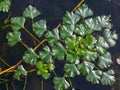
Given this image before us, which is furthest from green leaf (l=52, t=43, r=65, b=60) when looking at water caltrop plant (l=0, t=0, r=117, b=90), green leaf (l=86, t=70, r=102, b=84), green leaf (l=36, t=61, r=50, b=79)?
green leaf (l=86, t=70, r=102, b=84)

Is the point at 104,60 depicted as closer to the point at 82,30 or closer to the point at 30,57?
the point at 82,30

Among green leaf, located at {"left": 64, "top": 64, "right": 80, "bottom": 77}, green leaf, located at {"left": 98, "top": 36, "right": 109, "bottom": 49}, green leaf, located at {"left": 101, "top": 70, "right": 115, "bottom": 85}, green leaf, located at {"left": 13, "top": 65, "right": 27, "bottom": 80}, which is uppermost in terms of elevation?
green leaf, located at {"left": 13, "top": 65, "right": 27, "bottom": 80}

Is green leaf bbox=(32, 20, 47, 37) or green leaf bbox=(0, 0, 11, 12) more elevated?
green leaf bbox=(0, 0, 11, 12)

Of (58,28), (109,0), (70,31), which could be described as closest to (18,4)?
(58,28)

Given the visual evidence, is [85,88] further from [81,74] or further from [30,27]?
[30,27]

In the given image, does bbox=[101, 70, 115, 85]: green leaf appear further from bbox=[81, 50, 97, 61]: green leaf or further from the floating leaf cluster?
bbox=[81, 50, 97, 61]: green leaf

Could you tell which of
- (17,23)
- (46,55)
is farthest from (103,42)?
(17,23)

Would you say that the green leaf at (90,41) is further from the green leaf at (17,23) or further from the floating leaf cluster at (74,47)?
the green leaf at (17,23)
